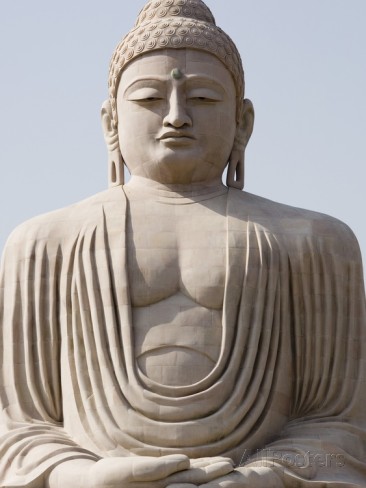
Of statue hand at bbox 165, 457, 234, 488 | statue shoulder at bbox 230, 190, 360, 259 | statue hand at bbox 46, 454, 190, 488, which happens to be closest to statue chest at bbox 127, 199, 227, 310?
statue shoulder at bbox 230, 190, 360, 259

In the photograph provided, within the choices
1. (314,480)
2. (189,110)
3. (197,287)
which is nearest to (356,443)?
(314,480)

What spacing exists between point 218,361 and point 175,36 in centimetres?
340

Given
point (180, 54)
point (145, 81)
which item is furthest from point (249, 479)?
point (180, 54)

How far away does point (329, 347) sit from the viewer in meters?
21.4

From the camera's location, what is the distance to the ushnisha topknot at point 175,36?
858 inches

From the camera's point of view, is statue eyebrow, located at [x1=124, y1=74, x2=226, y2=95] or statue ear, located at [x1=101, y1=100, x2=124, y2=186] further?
statue ear, located at [x1=101, y1=100, x2=124, y2=186]

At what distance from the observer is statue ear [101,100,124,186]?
22156 mm

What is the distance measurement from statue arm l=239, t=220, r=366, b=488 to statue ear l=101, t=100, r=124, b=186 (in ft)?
6.59

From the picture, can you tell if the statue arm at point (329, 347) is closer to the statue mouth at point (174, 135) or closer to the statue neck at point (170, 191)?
the statue neck at point (170, 191)

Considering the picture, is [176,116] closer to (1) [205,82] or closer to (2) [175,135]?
(2) [175,135]

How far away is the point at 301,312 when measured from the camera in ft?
70.3

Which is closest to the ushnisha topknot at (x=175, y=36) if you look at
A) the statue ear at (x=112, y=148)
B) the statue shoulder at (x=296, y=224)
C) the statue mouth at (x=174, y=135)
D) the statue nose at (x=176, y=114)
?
the statue ear at (x=112, y=148)

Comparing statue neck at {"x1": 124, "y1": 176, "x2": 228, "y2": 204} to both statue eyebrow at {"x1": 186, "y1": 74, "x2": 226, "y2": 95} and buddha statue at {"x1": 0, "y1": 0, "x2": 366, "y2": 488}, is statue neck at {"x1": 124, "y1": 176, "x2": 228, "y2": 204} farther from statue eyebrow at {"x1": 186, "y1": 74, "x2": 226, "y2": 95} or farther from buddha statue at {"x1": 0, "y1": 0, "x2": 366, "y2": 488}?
statue eyebrow at {"x1": 186, "y1": 74, "x2": 226, "y2": 95}

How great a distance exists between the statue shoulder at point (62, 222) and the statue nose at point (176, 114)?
36.5 inches
